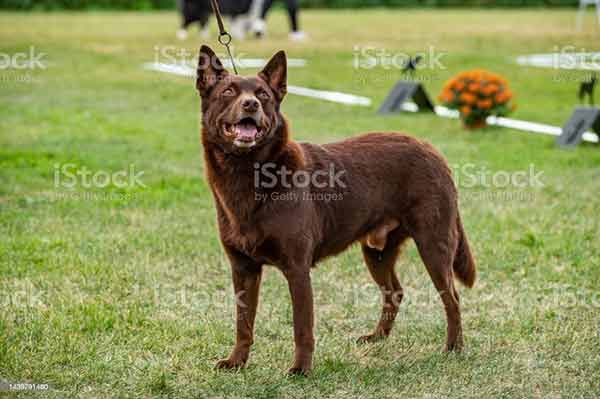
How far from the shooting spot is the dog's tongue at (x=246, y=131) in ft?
14.0

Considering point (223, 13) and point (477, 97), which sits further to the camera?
point (223, 13)

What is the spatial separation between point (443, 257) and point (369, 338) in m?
0.70

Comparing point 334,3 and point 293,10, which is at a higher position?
point 293,10

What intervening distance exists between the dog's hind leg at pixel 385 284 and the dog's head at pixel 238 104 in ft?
3.80

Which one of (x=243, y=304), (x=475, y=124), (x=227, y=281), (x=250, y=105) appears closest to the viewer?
(x=250, y=105)

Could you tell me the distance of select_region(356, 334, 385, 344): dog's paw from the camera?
17.2 feet

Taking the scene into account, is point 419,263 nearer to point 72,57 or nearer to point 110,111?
point 110,111

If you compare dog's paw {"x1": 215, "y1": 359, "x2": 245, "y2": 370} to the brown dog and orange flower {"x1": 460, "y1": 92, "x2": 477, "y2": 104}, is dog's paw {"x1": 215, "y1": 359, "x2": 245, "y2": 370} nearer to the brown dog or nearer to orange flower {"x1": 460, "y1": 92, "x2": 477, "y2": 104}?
the brown dog

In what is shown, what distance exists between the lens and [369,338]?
5.27 m

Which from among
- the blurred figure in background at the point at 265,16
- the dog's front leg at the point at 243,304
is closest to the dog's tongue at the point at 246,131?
the dog's front leg at the point at 243,304

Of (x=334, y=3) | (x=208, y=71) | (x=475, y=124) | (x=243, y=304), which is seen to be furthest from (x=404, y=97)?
(x=334, y=3)

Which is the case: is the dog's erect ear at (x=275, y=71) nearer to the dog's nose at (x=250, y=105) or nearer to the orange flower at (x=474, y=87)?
the dog's nose at (x=250, y=105)

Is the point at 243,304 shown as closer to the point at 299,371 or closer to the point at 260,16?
the point at 299,371

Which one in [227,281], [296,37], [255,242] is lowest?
[296,37]
